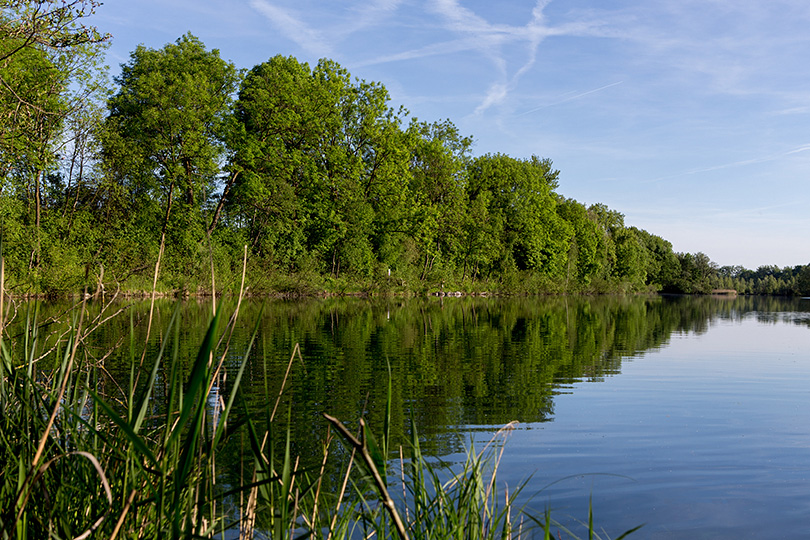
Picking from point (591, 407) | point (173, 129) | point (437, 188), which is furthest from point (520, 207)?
point (591, 407)

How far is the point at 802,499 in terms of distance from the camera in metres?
6.04

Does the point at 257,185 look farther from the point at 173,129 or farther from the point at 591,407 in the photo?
the point at 591,407

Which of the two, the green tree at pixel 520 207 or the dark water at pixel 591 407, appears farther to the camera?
the green tree at pixel 520 207

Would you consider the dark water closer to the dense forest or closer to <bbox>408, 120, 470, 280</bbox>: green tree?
the dense forest

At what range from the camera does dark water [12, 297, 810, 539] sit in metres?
5.87

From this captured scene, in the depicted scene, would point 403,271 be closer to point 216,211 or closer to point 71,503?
point 216,211

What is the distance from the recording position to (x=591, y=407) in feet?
33.4

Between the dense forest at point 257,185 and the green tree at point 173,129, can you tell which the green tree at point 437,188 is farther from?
the green tree at point 173,129

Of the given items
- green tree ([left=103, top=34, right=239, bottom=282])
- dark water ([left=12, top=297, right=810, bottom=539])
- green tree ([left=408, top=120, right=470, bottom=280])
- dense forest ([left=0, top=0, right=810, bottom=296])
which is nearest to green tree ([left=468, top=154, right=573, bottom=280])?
dense forest ([left=0, top=0, right=810, bottom=296])

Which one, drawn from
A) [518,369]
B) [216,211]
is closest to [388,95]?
[216,211]

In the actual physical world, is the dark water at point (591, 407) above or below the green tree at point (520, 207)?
below

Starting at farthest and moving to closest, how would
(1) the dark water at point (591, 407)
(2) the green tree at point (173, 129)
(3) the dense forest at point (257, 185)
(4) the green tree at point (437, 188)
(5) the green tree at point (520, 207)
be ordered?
(5) the green tree at point (520, 207) < (4) the green tree at point (437, 188) < (2) the green tree at point (173, 129) < (3) the dense forest at point (257, 185) < (1) the dark water at point (591, 407)

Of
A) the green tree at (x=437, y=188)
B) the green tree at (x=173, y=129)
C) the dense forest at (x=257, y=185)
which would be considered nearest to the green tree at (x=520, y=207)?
Result: the dense forest at (x=257, y=185)

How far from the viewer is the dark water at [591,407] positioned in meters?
5.87
